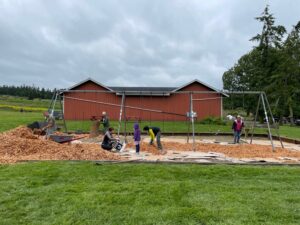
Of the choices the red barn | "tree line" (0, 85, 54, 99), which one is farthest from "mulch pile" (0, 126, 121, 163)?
"tree line" (0, 85, 54, 99)

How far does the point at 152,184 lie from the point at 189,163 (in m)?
2.71

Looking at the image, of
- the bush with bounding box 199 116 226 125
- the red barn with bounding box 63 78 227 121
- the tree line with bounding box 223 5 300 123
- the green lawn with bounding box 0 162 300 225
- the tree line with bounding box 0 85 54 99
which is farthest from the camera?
the tree line with bounding box 0 85 54 99

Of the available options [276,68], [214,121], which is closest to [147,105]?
[214,121]

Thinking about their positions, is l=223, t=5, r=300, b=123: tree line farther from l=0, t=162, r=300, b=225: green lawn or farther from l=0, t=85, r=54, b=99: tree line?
l=0, t=85, r=54, b=99: tree line

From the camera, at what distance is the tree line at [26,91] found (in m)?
119

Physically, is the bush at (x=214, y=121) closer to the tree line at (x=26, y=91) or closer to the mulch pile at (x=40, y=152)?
the mulch pile at (x=40, y=152)

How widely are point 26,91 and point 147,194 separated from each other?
136m

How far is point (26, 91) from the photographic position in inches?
5217

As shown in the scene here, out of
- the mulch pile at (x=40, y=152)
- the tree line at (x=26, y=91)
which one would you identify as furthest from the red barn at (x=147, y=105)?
the tree line at (x=26, y=91)

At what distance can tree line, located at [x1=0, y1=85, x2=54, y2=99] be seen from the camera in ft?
389

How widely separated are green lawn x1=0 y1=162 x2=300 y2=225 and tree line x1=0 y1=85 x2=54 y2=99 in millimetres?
113725

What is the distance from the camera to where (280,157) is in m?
11.1

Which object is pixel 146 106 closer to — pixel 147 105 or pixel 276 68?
pixel 147 105

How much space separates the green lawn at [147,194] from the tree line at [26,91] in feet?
373
